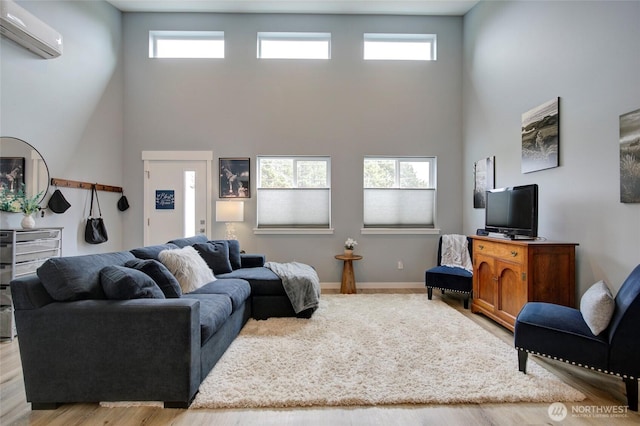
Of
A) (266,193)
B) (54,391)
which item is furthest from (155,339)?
(266,193)

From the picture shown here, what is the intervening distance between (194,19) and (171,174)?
8.21ft

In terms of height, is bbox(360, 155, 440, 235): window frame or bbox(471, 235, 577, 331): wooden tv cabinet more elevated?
bbox(360, 155, 440, 235): window frame

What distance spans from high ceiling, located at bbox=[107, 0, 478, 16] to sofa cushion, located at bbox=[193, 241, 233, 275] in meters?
3.68

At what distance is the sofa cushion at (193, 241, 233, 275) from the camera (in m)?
3.49

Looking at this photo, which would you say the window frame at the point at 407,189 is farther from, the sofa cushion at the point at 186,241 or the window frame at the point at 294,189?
the sofa cushion at the point at 186,241

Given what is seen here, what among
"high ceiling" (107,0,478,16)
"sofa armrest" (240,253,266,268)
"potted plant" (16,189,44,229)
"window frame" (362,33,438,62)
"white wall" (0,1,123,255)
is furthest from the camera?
"window frame" (362,33,438,62)

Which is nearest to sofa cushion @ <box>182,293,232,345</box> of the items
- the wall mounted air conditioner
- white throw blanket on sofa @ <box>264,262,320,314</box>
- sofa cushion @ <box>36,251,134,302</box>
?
sofa cushion @ <box>36,251,134,302</box>

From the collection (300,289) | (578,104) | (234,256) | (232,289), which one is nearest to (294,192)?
(234,256)

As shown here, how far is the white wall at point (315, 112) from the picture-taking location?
478 cm

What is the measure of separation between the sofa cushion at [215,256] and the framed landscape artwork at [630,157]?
381 cm

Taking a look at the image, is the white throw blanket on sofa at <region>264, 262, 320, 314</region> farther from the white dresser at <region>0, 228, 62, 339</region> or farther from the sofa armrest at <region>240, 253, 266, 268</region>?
the white dresser at <region>0, 228, 62, 339</region>

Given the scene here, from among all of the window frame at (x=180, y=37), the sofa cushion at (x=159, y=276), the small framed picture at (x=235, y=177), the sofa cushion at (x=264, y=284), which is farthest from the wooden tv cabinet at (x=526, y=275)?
the window frame at (x=180, y=37)

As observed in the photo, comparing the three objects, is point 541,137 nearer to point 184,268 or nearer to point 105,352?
point 184,268

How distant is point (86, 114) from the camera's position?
162 inches
